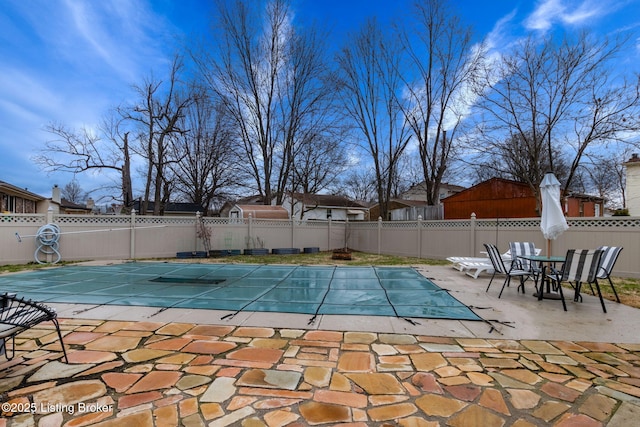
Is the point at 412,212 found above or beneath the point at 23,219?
above

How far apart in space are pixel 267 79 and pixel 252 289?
46.1ft

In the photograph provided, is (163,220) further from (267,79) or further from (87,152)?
(267,79)

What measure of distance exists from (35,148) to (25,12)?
6415 mm

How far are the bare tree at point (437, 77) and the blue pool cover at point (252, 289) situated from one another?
9.23 m

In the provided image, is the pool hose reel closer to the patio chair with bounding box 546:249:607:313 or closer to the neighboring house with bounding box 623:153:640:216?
the patio chair with bounding box 546:249:607:313

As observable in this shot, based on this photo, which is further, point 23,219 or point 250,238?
point 250,238

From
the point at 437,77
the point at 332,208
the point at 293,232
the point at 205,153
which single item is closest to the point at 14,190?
the point at 205,153

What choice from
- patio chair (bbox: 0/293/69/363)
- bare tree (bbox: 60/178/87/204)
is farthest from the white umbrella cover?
bare tree (bbox: 60/178/87/204)

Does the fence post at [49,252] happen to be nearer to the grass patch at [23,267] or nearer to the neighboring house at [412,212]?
the grass patch at [23,267]

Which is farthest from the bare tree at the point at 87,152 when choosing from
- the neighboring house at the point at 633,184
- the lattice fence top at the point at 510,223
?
the neighboring house at the point at 633,184

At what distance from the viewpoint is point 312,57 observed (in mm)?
16281

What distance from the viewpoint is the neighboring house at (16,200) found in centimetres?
1545

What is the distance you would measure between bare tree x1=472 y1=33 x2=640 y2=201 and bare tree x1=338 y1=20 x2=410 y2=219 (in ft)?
14.3

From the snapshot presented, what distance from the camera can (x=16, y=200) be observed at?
1756 cm
